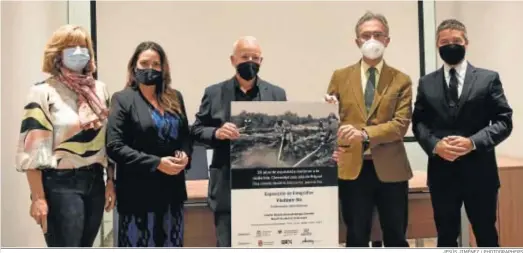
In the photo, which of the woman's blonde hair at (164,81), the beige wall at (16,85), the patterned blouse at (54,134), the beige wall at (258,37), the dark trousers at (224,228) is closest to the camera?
the patterned blouse at (54,134)

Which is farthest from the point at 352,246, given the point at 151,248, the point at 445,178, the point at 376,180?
the point at 151,248

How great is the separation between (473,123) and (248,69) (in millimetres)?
1044

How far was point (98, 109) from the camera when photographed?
6.90 feet

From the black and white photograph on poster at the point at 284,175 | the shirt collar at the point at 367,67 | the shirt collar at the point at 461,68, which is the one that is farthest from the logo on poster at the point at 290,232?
the shirt collar at the point at 461,68

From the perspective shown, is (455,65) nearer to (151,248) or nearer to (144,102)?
(144,102)

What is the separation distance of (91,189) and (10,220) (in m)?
0.61

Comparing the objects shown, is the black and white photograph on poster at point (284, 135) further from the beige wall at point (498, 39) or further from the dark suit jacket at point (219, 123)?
the beige wall at point (498, 39)

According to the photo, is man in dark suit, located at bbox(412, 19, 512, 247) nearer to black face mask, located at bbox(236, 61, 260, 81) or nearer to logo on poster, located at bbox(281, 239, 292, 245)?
logo on poster, located at bbox(281, 239, 292, 245)

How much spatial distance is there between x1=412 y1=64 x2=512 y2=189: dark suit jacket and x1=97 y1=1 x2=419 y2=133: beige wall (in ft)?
1.62

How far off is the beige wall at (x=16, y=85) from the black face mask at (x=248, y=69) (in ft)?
3.17

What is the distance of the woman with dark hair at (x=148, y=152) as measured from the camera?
205 cm

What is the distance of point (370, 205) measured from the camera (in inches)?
89.3

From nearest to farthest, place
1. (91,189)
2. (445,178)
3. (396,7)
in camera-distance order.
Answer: (91,189)
(445,178)
(396,7)

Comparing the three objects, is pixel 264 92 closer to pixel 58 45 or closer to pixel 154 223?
pixel 154 223
